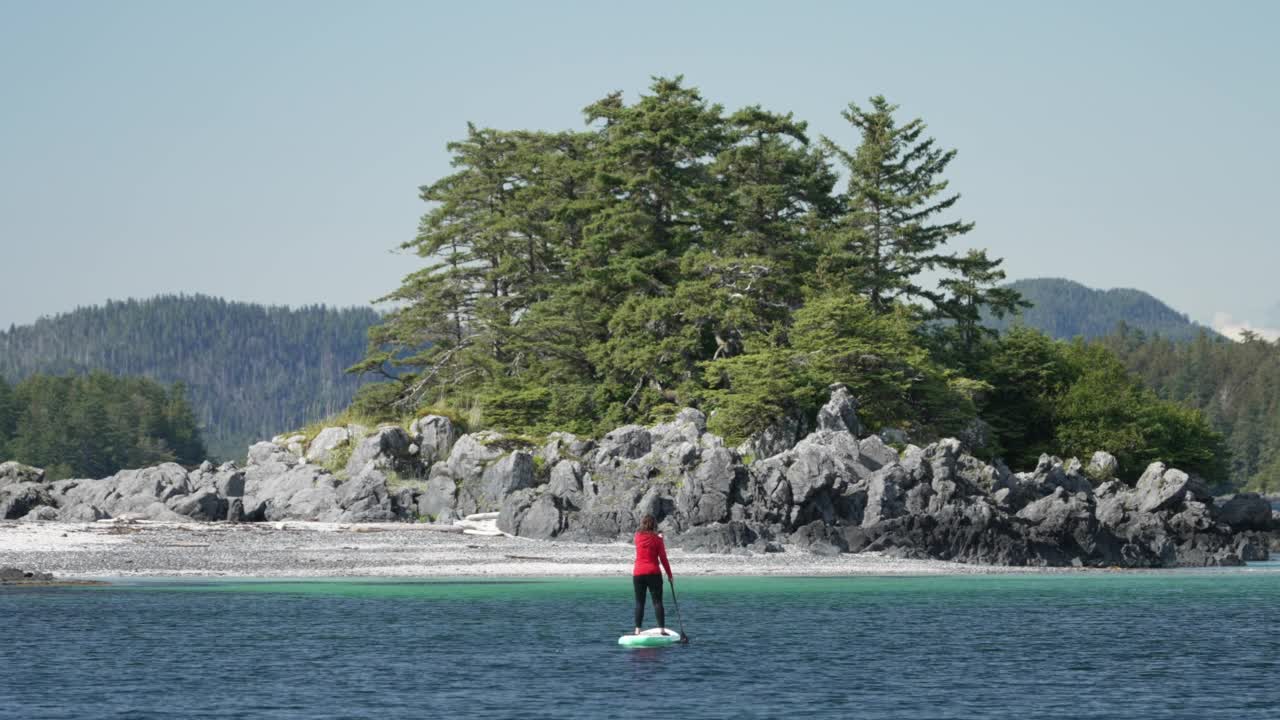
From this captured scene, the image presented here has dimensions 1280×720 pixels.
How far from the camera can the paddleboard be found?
28250 millimetres

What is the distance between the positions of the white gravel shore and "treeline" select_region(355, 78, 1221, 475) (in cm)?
1164

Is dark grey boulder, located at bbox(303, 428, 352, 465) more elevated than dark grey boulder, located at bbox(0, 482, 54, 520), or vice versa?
dark grey boulder, located at bbox(303, 428, 352, 465)

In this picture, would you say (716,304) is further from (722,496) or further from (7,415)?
(7,415)

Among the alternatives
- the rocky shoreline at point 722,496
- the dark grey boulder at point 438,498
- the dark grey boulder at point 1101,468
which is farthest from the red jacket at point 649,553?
the dark grey boulder at point 1101,468

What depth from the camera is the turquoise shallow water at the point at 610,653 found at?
22281mm

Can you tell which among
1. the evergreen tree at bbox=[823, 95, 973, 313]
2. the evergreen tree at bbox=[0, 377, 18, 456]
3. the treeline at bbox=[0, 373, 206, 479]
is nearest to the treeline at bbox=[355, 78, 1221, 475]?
the evergreen tree at bbox=[823, 95, 973, 313]

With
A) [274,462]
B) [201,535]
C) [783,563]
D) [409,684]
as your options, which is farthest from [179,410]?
[409,684]

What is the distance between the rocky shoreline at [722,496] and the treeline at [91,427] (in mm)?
82281

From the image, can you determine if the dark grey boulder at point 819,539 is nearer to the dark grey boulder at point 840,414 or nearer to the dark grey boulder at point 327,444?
the dark grey boulder at point 840,414

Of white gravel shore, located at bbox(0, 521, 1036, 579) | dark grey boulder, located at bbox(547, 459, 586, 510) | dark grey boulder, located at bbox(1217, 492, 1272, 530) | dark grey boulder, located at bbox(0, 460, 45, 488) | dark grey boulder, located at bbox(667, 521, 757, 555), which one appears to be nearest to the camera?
white gravel shore, located at bbox(0, 521, 1036, 579)

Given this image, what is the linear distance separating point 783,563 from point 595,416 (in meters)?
20.4

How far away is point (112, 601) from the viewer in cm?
3528

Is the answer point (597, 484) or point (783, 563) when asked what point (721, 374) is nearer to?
point (597, 484)

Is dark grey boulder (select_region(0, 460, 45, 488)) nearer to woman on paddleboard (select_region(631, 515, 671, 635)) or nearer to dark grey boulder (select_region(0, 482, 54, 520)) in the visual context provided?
dark grey boulder (select_region(0, 482, 54, 520))
